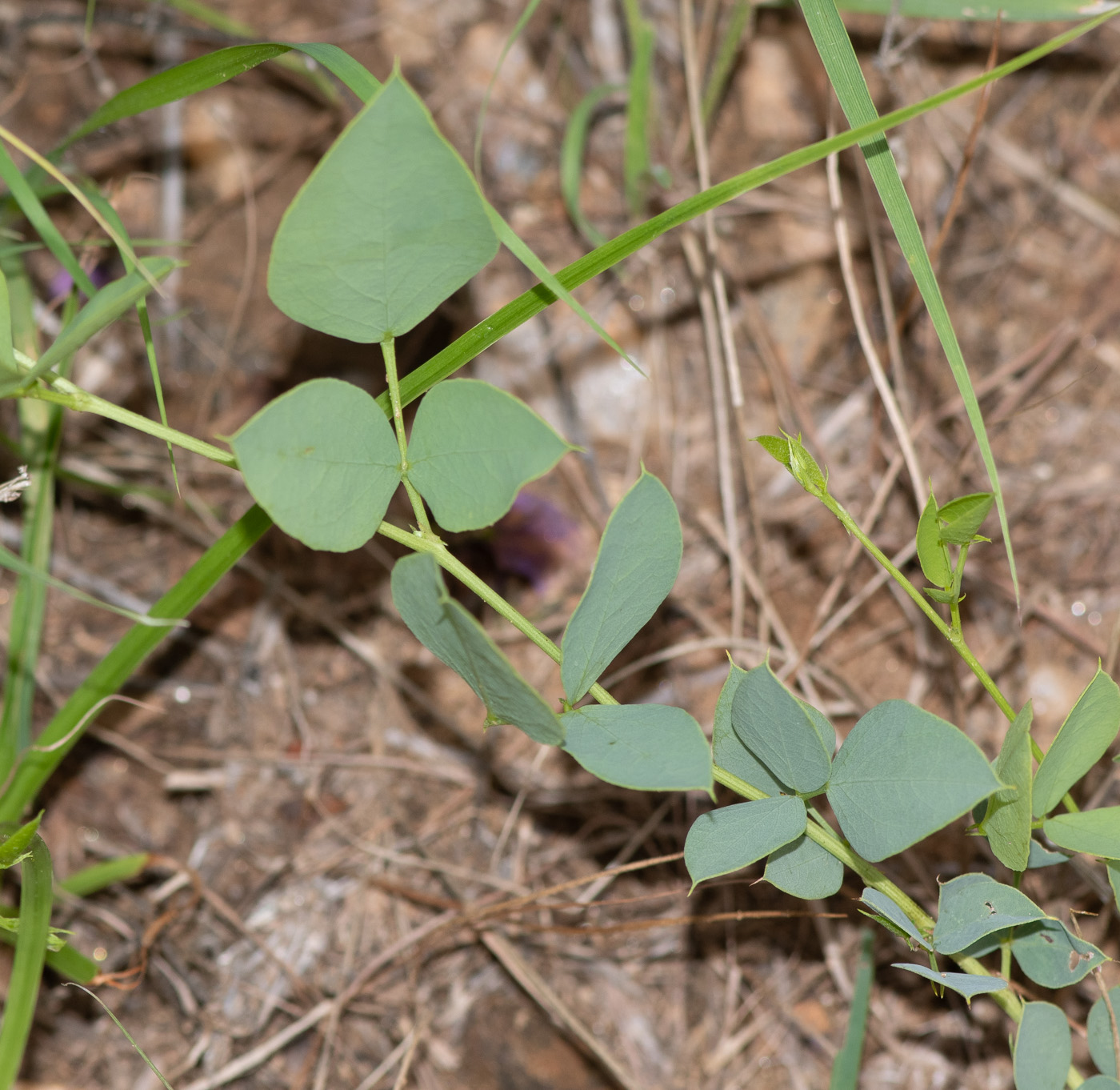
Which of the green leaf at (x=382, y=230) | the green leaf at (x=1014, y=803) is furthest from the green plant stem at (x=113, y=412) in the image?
the green leaf at (x=1014, y=803)

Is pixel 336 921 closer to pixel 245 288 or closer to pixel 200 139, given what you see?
pixel 245 288

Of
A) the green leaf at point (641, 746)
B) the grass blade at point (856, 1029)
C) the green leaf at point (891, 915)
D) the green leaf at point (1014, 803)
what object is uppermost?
the green leaf at point (641, 746)

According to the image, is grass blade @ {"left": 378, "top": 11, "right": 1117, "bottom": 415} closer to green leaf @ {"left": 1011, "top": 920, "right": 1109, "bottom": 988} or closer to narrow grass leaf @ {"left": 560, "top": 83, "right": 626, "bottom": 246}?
narrow grass leaf @ {"left": 560, "top": 83, "right": 626, "bottom": 246}

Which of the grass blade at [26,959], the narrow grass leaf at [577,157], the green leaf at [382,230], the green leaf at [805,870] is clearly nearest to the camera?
the green leaf at [382,230]

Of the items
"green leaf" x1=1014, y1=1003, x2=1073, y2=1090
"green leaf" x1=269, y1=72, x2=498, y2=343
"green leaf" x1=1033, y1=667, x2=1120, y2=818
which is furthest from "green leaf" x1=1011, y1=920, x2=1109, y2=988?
"green leaf" x1=269, y1=72, x2=498, y2=343

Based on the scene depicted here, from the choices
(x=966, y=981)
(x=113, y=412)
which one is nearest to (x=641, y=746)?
(x=966, y=981)

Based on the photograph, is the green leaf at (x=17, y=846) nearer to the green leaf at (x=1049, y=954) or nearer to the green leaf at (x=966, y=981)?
the green leaf at (x=966, y=981)
